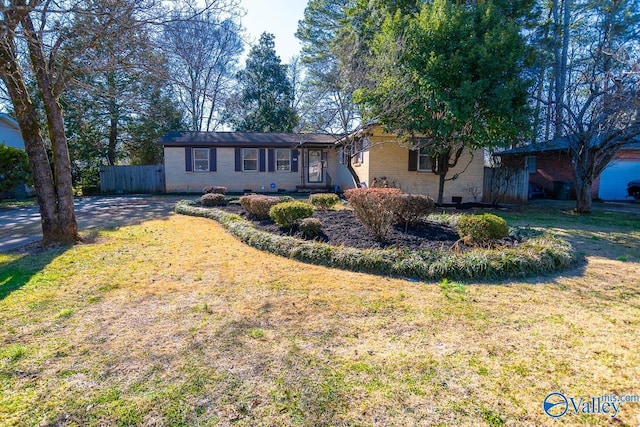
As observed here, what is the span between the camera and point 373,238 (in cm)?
638

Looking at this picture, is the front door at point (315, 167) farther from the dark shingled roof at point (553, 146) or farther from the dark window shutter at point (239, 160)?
the dark shingled roof at point (553, 146)

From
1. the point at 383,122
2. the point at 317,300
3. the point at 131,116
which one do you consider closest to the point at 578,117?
the point at 383,122

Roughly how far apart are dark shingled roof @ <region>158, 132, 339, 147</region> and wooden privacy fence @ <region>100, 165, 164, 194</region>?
2242 mm

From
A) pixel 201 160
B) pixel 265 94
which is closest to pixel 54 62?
Result: pixel 201 160

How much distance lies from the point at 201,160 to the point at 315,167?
20.6ft

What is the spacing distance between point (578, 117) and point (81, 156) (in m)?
25.3

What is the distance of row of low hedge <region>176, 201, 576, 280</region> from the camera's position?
4.84 meters

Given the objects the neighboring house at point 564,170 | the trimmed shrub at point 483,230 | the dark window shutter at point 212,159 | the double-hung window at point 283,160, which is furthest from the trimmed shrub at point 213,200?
the neighboring house at point 564,170

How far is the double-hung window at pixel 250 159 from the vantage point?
18.9 metres

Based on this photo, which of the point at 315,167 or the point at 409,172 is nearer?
the point at 409,172

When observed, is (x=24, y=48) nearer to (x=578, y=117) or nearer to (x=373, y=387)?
(x=373, y=387)

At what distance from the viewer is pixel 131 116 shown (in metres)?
23.2

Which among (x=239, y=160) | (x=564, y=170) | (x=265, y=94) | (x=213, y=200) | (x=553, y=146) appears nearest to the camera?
(x=213, y=200)

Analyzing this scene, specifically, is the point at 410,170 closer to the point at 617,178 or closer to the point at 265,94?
the point at 617,178
